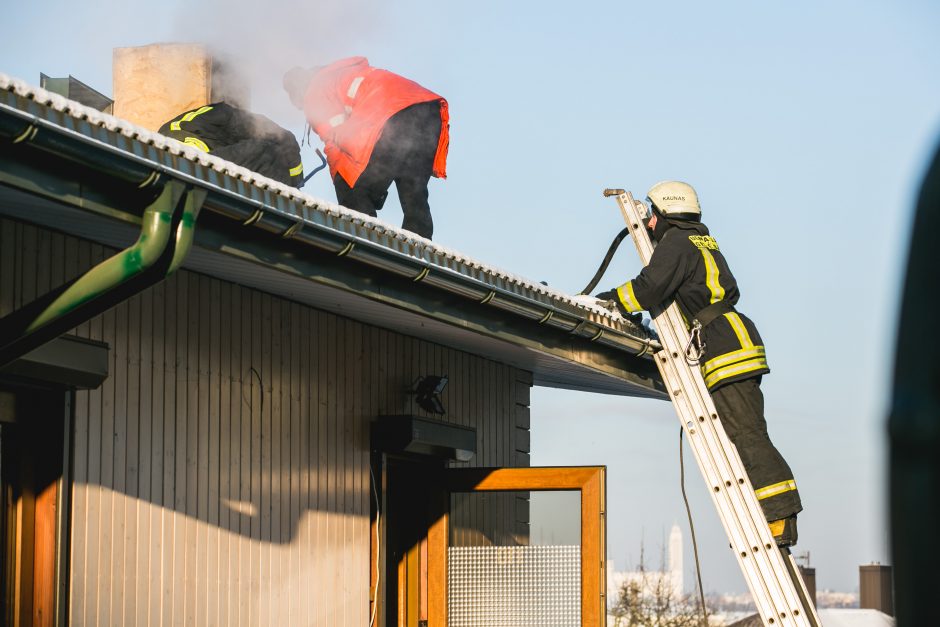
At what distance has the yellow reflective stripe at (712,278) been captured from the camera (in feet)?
21.5

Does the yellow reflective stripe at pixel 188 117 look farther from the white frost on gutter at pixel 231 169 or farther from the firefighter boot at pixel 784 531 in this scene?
the firefighter boot at pixel 784 531

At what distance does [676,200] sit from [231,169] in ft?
9.36

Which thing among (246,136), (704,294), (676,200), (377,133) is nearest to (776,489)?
(704,294)

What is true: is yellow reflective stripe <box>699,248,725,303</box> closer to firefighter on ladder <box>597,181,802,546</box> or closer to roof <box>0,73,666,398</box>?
firefighter on ladder <box>597,181,802,546</box>

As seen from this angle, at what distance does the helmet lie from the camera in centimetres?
677

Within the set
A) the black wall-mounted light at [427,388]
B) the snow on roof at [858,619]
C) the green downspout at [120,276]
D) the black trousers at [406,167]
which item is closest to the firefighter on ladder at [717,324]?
the black trousers at [406,167]

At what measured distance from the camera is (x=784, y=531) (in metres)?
6.08

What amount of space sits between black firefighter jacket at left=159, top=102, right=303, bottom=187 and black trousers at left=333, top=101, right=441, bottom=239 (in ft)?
1.40

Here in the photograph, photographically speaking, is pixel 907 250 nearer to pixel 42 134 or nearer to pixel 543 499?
pixel 42 134

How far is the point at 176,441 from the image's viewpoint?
19.9 ft

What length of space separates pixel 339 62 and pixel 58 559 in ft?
12.0

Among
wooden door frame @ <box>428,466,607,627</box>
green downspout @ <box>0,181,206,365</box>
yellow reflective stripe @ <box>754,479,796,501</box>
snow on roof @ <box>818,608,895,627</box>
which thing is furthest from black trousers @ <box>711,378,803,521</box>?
snow on roof @ <box>818,608,895,627</box>

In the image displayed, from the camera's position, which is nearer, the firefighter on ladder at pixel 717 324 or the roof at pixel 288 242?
the roof at pixel 288 242

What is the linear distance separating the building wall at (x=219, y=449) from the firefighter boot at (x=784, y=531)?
258 centimetres
